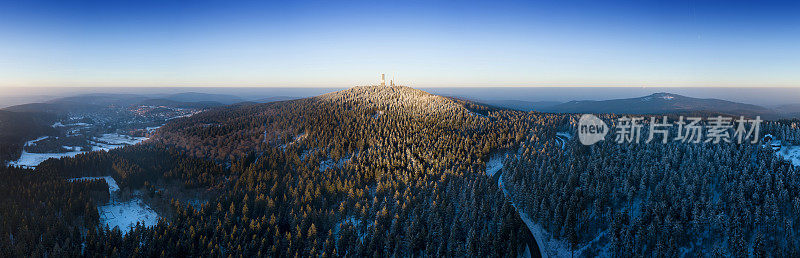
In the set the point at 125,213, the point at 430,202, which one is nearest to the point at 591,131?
the point at 430,202

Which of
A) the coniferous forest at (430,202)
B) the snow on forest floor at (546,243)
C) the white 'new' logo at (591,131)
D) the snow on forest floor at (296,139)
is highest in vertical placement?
the white 'new' logo at (591,131)

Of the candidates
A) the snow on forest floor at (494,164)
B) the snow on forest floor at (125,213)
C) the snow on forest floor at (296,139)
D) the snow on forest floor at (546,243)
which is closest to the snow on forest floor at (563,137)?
the snow on forest floor at (494,164)

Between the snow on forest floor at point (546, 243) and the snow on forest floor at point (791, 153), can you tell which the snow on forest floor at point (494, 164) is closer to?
the snow on forest floor at point (546, 243)

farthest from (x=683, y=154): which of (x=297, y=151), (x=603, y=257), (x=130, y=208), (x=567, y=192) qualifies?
(x=130, y=208)

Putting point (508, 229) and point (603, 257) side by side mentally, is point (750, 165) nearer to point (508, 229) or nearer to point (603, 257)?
point (603, 257)

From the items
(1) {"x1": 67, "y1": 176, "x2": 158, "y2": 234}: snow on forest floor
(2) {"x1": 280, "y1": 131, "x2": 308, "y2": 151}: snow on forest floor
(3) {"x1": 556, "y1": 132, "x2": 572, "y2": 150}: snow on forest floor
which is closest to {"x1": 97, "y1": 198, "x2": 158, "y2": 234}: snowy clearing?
(1) {"x1": 67, "y1": 176, "x2": 158, "y2": 234}: snow on forest floor
